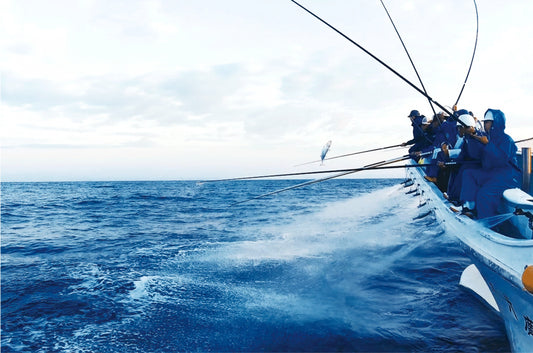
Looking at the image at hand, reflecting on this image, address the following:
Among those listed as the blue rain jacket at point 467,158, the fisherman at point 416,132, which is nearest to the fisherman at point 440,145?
the blue rain jacket at point 467,158

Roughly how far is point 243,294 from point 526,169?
628 cm

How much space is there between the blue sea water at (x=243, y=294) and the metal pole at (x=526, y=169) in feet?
6.05

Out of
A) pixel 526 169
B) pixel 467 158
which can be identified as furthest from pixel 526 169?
pixel 467 158

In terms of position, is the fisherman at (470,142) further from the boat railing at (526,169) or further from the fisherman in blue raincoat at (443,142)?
the fisherman in blue raincoat at (443,142)

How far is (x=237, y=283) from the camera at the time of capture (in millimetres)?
8125

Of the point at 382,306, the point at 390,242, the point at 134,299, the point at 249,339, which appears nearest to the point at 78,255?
the point at 134,299

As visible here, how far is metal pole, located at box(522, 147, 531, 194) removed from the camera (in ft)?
19.7

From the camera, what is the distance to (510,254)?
3656mm

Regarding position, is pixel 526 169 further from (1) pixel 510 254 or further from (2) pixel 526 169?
(1) pixel 510 254

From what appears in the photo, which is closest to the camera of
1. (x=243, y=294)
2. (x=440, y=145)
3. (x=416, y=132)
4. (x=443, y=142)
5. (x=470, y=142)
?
(x=470, y=142)

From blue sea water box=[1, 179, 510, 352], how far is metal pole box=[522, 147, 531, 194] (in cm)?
184

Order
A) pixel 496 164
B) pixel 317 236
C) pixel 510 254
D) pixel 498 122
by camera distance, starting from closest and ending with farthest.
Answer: pixel 510 254
pixel 498 122
pixel 496 164
pixel 317 236

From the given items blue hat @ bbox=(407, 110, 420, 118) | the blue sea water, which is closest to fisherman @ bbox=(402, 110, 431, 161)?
blue hat @ bbox=(407, 110, 420, 118)

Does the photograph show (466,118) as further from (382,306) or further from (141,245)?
(141,245)
